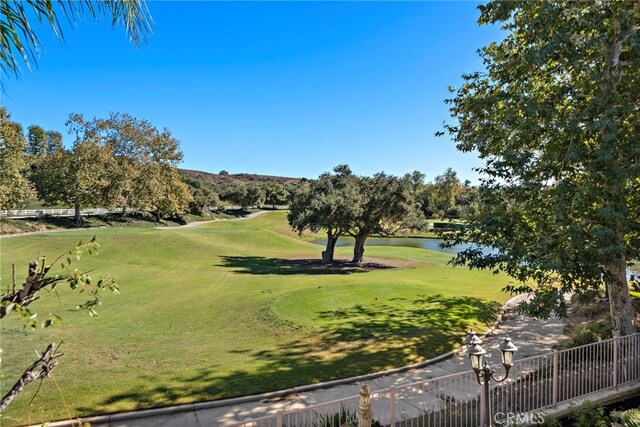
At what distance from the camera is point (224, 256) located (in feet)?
106

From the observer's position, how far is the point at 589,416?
6758mm

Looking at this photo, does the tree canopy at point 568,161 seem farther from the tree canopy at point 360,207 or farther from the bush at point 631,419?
the tree canopy at point 360,207

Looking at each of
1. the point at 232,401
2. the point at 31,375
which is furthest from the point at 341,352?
the point at 31,375

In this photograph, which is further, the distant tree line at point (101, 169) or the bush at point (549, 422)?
the distant tree line at point (101, 169)

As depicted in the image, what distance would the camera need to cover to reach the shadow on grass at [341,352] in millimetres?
8242

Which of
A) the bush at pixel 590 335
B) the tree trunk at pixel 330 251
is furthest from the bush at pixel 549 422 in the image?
the tree trunk at pixel 330 251

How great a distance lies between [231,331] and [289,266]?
1477cm

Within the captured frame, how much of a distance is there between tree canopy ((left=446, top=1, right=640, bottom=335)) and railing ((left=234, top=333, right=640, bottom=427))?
122 centimetres

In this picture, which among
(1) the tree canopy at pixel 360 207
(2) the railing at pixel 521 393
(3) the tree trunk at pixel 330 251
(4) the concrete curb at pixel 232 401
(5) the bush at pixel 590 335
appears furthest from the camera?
(3) the tree trunk at pixel 330 251

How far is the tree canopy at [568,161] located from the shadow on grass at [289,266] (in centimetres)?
1555

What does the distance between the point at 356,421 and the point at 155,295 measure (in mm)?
14492

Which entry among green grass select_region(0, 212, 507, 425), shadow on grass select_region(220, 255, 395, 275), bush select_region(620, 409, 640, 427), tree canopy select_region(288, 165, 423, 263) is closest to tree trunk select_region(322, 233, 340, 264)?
shadow on grass select_region(220, 255, 395, 275)

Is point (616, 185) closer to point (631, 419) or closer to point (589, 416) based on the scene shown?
point (631, 419)

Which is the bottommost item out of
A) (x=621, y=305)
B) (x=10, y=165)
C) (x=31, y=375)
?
(x=621, y=305)
